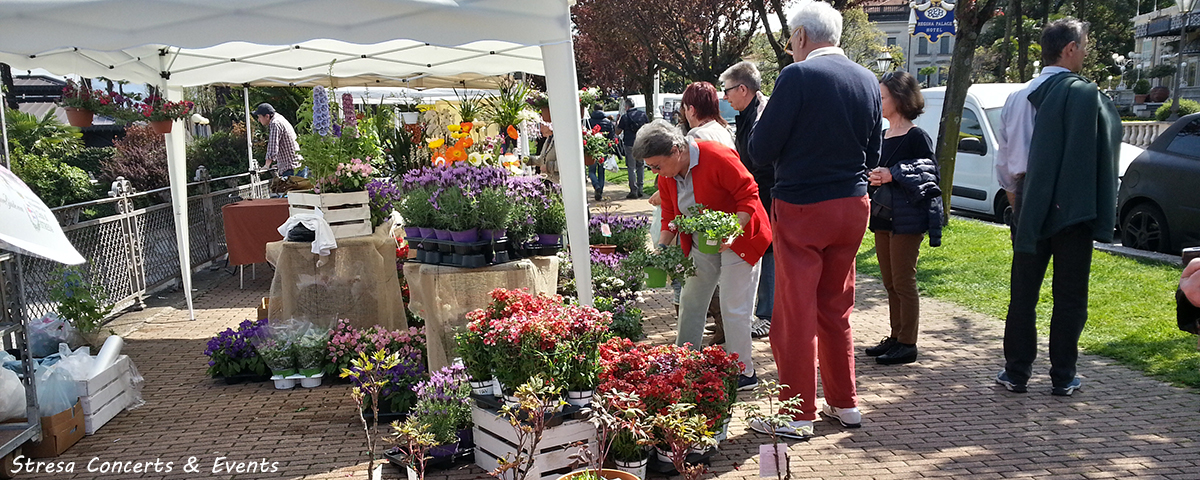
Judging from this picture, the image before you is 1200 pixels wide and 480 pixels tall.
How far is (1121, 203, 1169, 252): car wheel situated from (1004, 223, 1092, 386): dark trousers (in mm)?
4852

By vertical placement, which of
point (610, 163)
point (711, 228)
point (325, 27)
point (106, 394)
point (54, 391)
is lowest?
point (106, 394)

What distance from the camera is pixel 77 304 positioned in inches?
225

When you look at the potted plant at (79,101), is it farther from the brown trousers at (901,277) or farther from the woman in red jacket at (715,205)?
the brown trousers at (901,277)

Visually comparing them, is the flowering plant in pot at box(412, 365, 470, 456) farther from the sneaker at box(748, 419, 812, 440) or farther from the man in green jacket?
the man in green jacket

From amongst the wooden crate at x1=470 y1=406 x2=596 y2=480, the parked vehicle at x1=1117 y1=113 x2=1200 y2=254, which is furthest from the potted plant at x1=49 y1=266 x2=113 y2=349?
the parked vehicle at x1=1117 y1=113 x2=1200 y2=254

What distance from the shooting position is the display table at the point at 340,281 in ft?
19.1

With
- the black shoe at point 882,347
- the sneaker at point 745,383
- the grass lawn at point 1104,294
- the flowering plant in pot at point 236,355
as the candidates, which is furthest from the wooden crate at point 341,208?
the grass lawn at point 1104,294

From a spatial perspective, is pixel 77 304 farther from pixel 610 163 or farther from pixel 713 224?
pixel 610 163

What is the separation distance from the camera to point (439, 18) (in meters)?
4.32

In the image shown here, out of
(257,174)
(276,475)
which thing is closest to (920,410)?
(276,475)

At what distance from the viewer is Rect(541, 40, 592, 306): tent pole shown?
4.53 metres

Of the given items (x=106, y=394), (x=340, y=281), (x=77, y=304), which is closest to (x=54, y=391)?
(x=106, y=394)

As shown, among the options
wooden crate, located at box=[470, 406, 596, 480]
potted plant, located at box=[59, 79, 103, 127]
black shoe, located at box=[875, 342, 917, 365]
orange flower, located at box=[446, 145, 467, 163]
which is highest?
potted plant, located at box=[59, 79, 103, 127]

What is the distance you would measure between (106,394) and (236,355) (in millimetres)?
917
